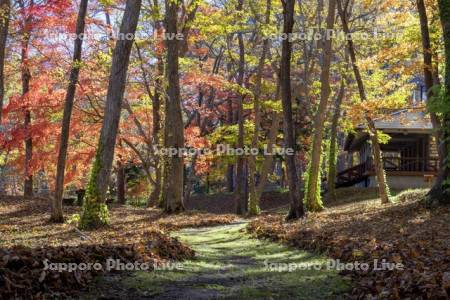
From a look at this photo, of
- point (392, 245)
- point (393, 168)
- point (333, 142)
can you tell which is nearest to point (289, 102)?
point (392, 245)

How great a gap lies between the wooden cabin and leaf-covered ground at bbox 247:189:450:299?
1752 centimetres

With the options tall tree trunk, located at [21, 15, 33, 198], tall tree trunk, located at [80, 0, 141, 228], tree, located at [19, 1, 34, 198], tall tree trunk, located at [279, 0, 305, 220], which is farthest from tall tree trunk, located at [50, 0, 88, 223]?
tall tree trunk, located at [21, 15, 33, 198]

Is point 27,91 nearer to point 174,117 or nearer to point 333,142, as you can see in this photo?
point 174,117

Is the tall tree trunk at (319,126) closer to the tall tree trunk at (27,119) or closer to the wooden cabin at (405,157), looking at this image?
the wooden cabin at (405,157)

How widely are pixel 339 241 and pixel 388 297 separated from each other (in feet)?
13.2

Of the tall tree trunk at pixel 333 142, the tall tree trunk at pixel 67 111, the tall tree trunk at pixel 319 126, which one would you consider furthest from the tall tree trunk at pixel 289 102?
the tall tree trunk at pixel 333 142

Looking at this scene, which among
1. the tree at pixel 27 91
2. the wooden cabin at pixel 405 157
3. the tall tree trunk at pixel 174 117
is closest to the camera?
the tall tree trunk at pixel 174 117

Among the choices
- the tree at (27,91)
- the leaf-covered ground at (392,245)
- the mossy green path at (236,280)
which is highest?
the tree at (27,91)

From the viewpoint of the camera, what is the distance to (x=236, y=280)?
7.12 meters

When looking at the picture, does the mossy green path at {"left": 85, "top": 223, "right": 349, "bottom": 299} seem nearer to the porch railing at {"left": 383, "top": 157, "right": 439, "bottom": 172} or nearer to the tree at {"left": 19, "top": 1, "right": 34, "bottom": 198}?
the tree at {"left": 19, "top": 1, "right": 34, "bottom": 198}

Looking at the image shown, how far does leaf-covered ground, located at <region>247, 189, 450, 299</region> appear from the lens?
5465mm

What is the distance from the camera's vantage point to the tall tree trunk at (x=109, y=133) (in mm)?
13578

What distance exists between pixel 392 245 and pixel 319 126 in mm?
13150

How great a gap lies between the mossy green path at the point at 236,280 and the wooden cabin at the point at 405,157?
2235 centimetres
